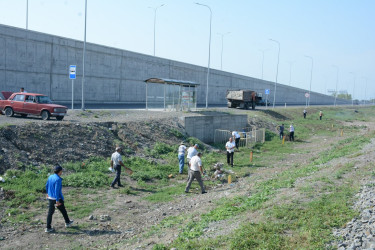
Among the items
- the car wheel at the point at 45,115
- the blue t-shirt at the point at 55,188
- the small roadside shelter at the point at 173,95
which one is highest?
the small roadside shelter at the point at 173,95

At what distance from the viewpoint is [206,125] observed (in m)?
26.0

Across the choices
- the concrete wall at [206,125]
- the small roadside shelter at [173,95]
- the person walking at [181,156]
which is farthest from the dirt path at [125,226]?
the small roadside shelter at [173,95]

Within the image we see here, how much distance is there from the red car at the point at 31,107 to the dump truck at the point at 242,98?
2830cm

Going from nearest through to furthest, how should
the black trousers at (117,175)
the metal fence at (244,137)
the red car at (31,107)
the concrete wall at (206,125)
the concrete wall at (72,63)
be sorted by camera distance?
1. the black trousers at (117,175)
2. the red car at (31,107)
3. the concrete wall at (206,125)
4. the metal fence at (244,137)
5. the concrete wall at (72,63)

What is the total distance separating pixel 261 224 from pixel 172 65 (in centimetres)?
4321

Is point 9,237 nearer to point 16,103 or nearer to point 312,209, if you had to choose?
point 312,209

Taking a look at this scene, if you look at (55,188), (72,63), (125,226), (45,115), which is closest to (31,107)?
(45,115)

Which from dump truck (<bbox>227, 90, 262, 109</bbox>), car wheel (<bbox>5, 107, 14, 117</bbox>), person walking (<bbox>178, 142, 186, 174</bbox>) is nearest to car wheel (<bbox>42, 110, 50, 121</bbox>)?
car wheel (<bbox>5, 107, 14, 117</bbox>)

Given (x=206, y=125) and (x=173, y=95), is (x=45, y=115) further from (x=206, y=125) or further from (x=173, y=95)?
(x=173, y=95)

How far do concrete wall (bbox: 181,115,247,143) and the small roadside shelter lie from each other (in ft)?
11.6

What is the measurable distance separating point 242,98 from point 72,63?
20.6 meters

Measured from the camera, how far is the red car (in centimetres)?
1911

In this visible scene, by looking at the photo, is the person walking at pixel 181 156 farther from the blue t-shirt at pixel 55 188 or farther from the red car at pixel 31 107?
the blue t-shirt at pixel 55 188

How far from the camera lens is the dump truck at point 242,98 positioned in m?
44.4
